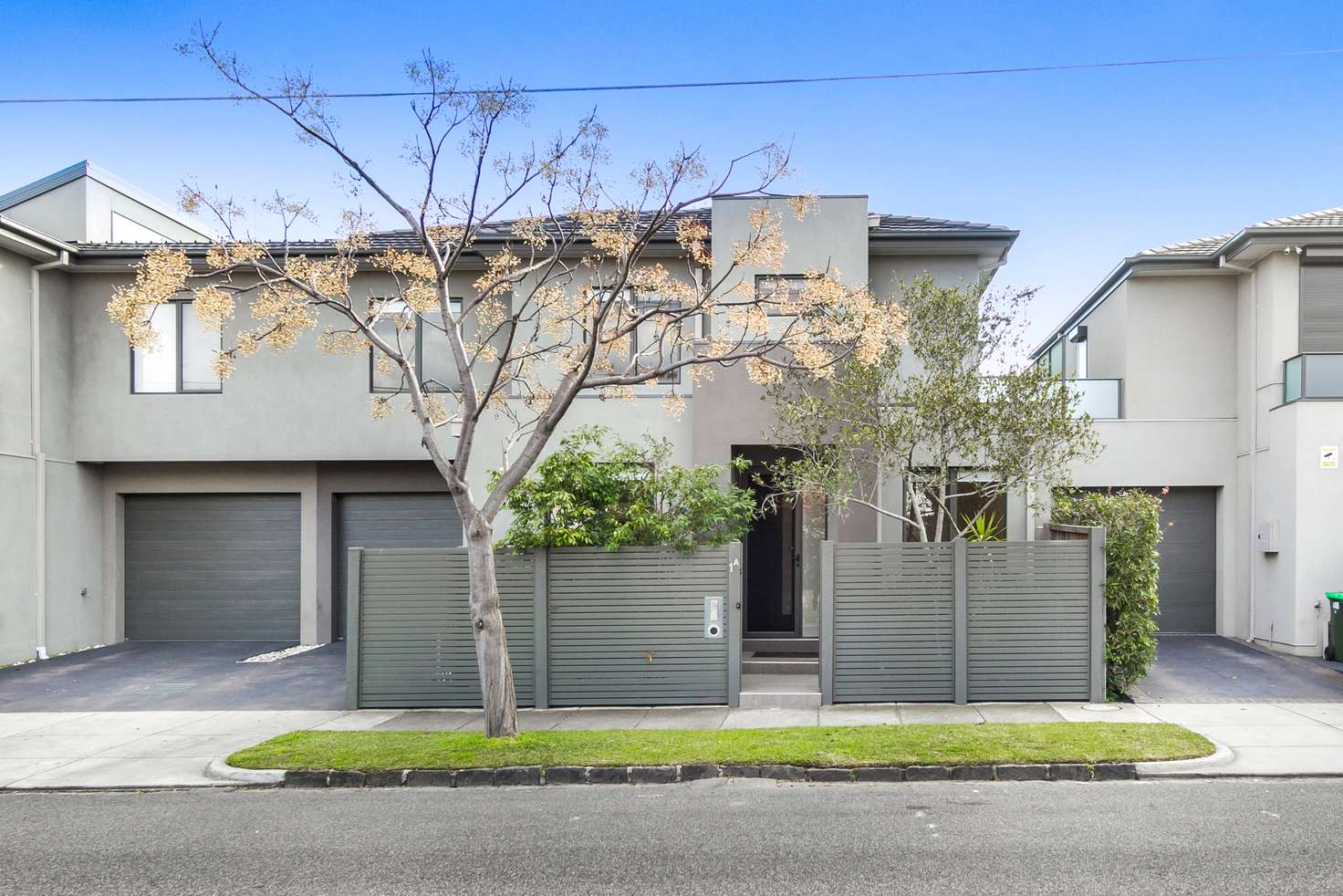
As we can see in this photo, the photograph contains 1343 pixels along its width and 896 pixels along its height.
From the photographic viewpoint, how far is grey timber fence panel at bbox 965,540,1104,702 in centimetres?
1061

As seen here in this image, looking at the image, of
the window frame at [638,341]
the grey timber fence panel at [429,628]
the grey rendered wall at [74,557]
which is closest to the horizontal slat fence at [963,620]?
the grey timber fence panel at [429,628]

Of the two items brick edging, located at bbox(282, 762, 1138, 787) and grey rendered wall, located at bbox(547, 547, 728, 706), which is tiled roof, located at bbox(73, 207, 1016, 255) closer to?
grey rendered wall, located at bbox(547, 547, 728, 706)

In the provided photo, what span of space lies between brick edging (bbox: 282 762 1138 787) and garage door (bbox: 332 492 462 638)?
27.9ft

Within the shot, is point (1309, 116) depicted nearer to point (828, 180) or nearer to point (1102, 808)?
point (828, 180)

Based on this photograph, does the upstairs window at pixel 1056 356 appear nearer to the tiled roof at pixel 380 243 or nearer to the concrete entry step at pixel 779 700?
the tiled roof at pixel 380 243

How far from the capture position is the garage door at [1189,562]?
1546 centimetres

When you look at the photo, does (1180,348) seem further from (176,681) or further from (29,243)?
(29,243)

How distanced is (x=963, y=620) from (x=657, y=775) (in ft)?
14.9

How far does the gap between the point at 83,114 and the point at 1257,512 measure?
19.5m

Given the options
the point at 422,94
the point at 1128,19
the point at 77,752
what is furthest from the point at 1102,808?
the point at 1128,19

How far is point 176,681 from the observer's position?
42.4ft

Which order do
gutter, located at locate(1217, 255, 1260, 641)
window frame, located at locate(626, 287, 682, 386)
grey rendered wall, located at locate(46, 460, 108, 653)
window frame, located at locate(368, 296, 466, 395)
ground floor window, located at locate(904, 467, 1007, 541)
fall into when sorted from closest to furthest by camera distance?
ground floor window, located at locate(904, 467, 1007, 541) → window frame, located at locate(626, 287, 682, 386) → gutter, located at locate(1217, 255, 1260, 641) → grey rendered wall, located at locate(46, 460, 108, 653) → window frame, located at locate(368, 296, 466, 395)

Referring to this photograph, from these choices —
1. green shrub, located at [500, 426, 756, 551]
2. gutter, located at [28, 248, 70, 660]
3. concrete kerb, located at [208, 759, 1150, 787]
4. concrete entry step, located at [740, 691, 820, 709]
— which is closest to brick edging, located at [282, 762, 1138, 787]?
concrete kerb, located at [208, 759, 1150, 787]

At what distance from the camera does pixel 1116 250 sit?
17.9 meters
